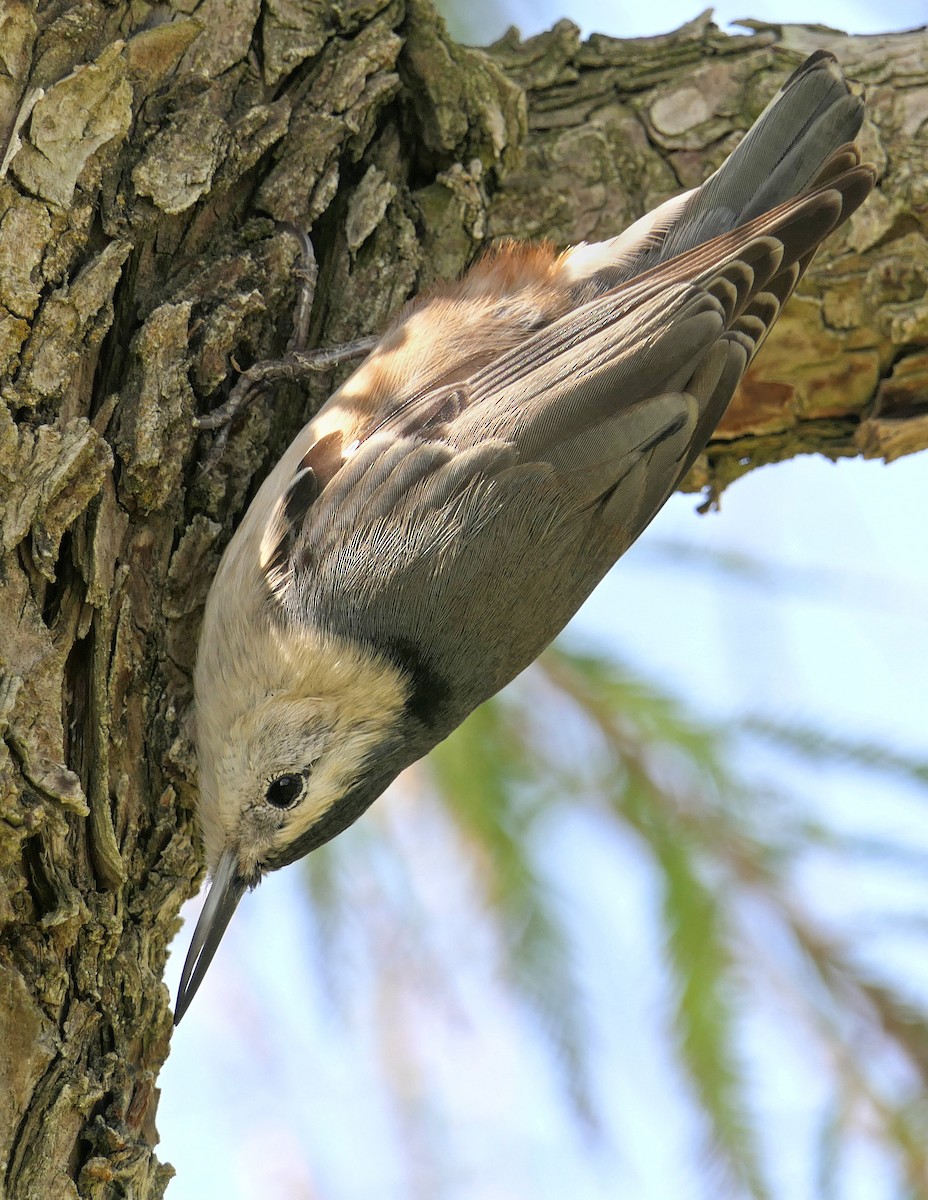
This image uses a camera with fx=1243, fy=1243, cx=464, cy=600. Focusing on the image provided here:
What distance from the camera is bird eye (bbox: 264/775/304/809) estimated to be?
2.37m

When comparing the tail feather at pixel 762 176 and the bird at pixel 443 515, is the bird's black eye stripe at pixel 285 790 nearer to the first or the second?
the bird at pixel 443 515

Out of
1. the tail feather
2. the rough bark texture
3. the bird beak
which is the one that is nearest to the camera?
the rough bark texture

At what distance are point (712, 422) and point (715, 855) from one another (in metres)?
0.89

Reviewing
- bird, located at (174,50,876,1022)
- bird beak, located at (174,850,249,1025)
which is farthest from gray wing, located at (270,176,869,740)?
bird beak, located at (174,850,249,1025)

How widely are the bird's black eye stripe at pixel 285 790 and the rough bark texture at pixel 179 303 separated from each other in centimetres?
16

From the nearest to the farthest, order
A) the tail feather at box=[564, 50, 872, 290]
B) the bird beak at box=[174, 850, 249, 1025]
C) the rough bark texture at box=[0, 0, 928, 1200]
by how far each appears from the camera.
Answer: the rough bark texture at box=[0, 0, 928, 1200] → the bird beak at box=[174, 850, 249, 1025] → the tail feather at box=[564, 50, 872, 290]

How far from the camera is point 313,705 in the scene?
2.43 metres

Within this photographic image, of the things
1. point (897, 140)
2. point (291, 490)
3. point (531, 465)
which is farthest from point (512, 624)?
point (897, 140)

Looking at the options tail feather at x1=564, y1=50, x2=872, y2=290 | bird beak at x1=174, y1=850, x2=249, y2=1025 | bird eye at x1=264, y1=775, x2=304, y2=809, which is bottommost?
bird beak at x1=174, y1=850, x2=249, y2=1025

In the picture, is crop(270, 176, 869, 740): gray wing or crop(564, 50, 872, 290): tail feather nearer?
crop(270, 176, 869, 740): gray wing

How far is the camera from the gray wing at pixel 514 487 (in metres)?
2.30

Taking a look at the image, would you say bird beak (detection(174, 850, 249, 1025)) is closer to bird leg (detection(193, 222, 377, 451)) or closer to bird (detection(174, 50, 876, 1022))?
bird (detection(174, 50, 876, 1022))

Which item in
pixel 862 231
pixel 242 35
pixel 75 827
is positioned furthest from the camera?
pixel 862 231

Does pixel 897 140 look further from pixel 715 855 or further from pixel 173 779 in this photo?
pixel 173 779
